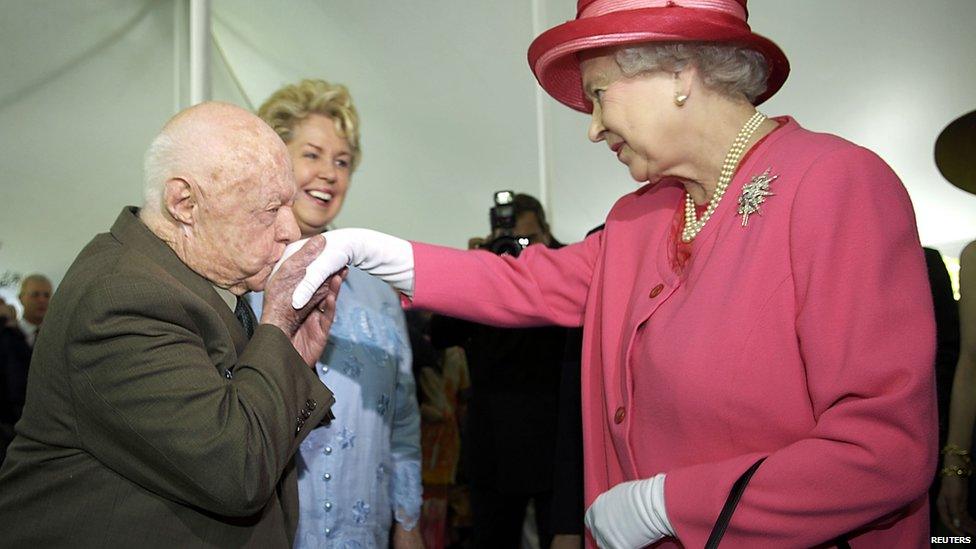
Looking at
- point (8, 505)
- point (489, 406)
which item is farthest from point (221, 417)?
point (489, 406)

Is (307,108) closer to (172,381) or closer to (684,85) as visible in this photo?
(684,85)

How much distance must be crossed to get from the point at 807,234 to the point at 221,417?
0.90 meters

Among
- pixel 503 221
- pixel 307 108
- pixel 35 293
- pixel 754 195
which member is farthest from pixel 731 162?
pixel 35 293

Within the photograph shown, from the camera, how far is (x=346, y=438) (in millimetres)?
1975

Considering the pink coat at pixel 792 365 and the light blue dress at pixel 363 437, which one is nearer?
the pink coat at pixel 792 365

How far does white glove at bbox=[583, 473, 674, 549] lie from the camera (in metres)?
1.40

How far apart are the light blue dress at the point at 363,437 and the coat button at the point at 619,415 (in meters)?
0.65

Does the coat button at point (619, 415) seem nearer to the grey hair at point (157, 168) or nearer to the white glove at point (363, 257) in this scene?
the white glove at point (363, 257)

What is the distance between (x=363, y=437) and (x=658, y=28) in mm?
1087

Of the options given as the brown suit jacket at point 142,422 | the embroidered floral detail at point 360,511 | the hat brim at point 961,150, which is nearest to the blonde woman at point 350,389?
the embroidered floral detail at point 360,511

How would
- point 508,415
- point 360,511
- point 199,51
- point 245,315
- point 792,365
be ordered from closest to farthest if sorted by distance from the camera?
point 792,365
point 245,315
point 360,511
point 508,415
point 199,51

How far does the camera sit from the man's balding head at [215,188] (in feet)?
4.77

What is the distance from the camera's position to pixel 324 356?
2025mm

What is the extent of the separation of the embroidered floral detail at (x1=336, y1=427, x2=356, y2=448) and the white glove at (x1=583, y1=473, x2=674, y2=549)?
0.67 metres
